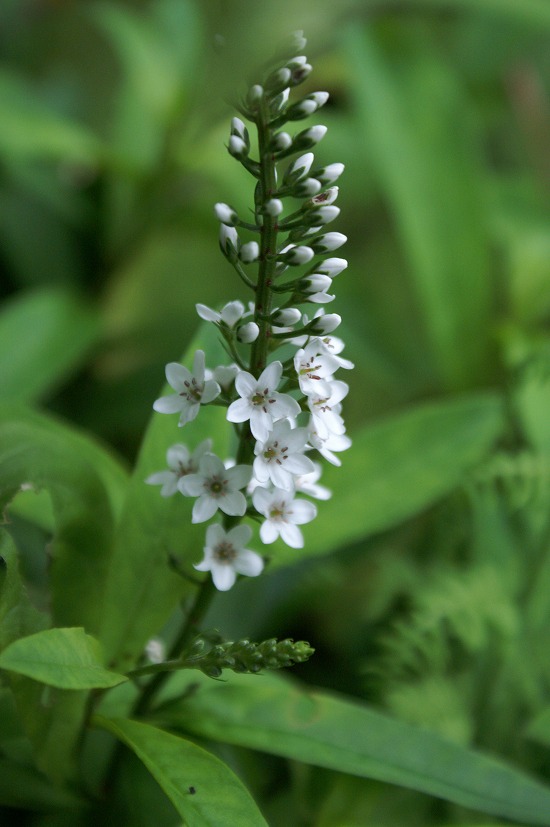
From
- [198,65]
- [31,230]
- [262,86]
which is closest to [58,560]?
[262,86]

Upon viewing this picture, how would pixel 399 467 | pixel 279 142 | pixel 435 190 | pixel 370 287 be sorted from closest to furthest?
pixel 279 142, pixel 399 467, pixel 435 190, pixel 370 287

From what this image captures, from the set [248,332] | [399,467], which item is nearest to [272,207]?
[248,332]

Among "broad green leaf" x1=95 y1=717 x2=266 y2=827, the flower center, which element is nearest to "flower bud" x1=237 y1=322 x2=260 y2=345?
the flower center

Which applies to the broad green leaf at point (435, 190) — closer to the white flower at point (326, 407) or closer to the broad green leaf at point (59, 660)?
the white flower at point (326, 407)

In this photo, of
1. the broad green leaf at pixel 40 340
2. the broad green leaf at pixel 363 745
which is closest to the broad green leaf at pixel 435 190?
the broad green leaf at pixel 40 340

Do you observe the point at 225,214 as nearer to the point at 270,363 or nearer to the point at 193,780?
the point at 270,363
